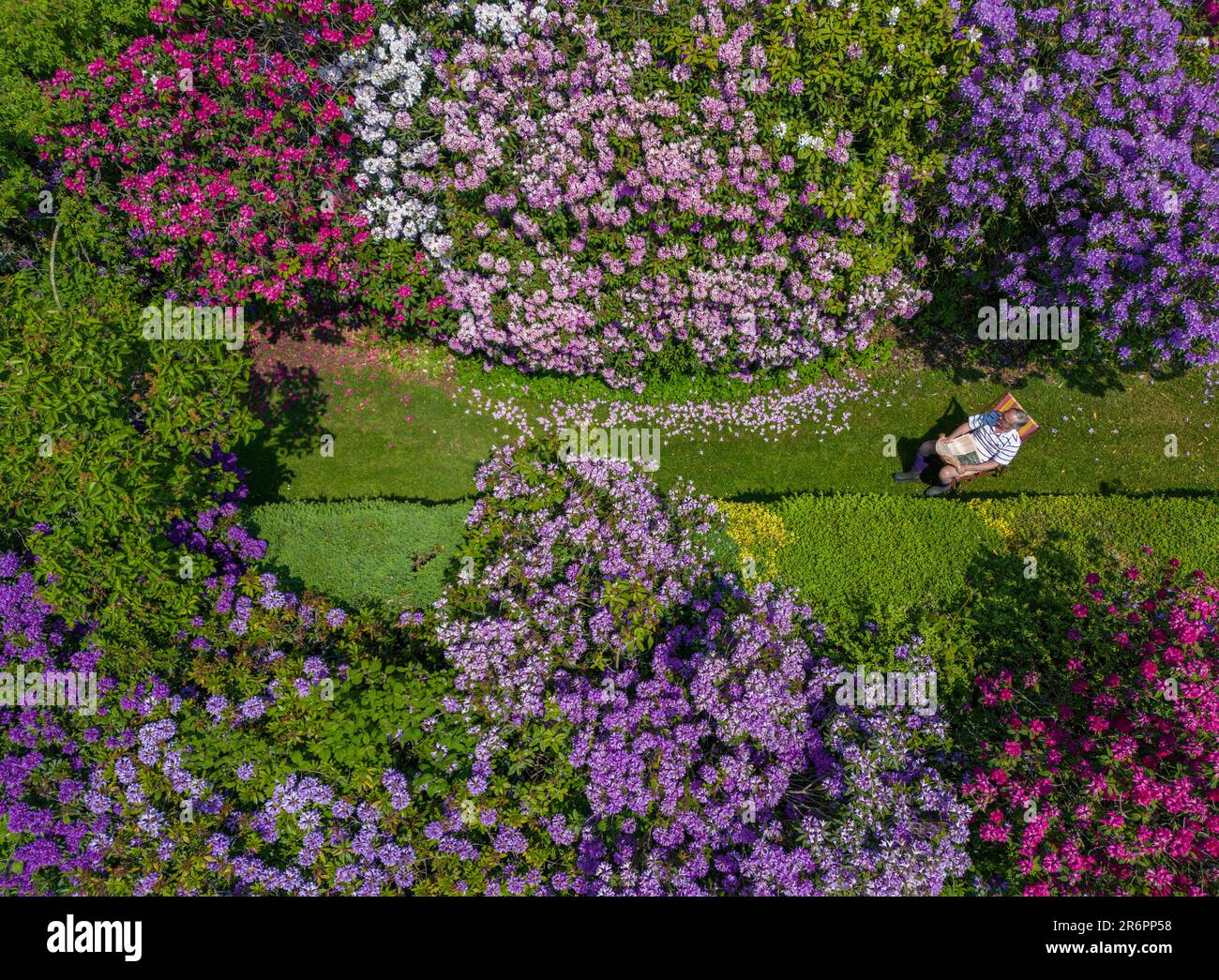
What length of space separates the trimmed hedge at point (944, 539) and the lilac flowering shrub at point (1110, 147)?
9.31 ft

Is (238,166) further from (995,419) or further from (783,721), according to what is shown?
(995,419)

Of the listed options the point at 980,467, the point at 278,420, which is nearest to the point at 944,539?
the point at 980,467

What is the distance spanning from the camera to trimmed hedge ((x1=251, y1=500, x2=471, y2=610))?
416 inches

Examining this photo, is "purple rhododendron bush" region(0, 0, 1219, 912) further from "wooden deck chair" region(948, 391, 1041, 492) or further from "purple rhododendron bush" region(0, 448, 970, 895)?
"wooden deck chair" region(948, 391, 1041, 492)

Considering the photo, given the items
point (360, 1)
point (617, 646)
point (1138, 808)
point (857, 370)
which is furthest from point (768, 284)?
point (1138, 808)

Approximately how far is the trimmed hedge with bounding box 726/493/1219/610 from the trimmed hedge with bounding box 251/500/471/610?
483 cm

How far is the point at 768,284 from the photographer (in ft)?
32.3

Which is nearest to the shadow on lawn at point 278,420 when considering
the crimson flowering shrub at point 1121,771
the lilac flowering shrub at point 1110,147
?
the lilac flowering shrub at point 1110,147

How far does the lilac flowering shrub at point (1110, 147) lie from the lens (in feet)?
28.7

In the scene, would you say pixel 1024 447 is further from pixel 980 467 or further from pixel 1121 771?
pixel 1121 771

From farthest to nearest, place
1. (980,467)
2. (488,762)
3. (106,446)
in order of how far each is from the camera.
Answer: (980,467)
(488,762)
(106,446)

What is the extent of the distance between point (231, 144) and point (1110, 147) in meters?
12.4

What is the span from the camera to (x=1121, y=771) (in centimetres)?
779
